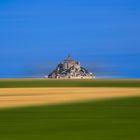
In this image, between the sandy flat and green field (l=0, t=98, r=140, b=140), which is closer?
green field (l=0, t=98, r=140, b=140)

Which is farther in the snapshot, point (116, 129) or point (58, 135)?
point (116, 129)

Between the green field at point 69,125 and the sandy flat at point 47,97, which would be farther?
the sandy flat at point 47,97

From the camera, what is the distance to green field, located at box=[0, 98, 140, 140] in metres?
17.6

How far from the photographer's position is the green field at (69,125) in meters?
17.6

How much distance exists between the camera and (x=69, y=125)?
67.9 ft

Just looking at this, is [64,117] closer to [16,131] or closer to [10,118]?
[10,118]

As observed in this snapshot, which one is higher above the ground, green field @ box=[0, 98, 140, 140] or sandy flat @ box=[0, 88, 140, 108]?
sandy flat @ box=[0, 88, 140, 108]

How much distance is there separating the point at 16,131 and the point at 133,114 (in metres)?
7.61

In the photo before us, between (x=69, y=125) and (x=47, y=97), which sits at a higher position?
(x=47, y=97)

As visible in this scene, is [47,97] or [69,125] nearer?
[69,125]

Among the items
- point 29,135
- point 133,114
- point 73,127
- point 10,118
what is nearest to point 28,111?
point 10,118

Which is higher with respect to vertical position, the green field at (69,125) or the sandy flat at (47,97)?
the sandy flat at (47,97)

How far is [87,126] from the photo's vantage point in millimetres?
20281

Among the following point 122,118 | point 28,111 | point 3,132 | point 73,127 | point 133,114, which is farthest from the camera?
point 28,111
